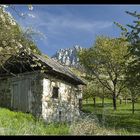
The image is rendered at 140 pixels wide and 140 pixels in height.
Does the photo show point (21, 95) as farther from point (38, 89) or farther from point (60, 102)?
point (60, 102)

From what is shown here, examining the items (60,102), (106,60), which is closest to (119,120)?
(60,102)

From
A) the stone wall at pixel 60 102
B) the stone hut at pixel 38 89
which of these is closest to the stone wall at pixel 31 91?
the stone hut at pixel 38 89

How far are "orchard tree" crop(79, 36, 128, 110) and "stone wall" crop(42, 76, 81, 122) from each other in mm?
14912

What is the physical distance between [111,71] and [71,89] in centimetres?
1651

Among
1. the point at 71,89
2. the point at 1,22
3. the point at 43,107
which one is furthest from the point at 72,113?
the point at 1,22

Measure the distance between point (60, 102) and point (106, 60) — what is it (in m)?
18.0

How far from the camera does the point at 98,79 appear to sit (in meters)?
48.1

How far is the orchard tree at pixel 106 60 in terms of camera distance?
150 feet

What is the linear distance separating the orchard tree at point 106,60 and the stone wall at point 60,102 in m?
14.9

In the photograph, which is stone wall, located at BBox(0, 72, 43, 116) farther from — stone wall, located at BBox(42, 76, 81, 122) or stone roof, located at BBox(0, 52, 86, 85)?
stone roof, located at BBox(0, 52, 86, 85)

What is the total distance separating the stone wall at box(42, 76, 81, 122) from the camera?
27469 mm

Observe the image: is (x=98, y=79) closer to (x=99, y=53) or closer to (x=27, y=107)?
(x=99, y=53)

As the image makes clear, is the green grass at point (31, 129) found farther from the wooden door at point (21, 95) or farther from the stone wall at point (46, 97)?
the wooden door at point (21, 95)

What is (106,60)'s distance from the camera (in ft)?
152
